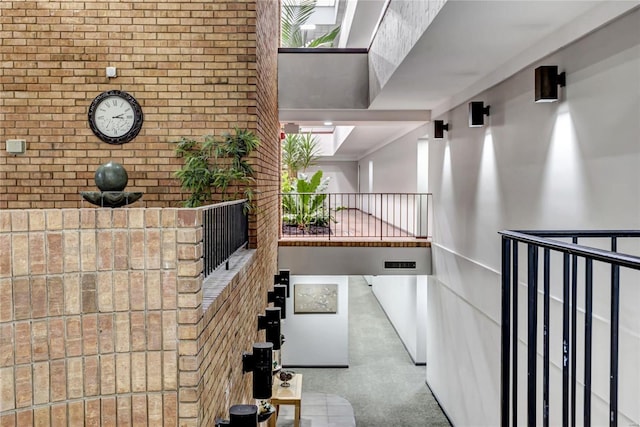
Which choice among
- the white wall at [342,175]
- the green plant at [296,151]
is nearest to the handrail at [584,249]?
the green plant at [296,151]

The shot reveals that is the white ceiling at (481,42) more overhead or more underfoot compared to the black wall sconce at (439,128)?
more overhead

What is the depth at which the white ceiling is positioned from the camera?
2.97 meters

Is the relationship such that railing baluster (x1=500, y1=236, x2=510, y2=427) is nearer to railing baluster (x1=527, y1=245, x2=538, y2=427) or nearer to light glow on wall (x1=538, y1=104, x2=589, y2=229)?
railing baluster (x1=527, y1=245, x2=538, y2=427)

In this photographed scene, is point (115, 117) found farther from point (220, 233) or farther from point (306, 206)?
point (306, 206)

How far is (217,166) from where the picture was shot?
169 inches

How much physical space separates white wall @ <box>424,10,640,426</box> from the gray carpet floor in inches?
17.2

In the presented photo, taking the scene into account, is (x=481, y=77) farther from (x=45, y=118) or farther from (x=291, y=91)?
(x=45, y=118)

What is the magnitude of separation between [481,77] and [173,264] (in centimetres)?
423

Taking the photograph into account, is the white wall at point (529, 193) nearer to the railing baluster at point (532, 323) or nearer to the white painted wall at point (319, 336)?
the railing baluster at point (532, 323)

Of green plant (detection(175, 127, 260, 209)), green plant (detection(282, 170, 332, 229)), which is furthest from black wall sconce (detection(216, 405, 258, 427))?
green plant (detection(282, 170, 332, 229))

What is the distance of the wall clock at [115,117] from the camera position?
427 cm

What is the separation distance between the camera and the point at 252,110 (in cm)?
429

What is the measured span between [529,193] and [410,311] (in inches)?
228

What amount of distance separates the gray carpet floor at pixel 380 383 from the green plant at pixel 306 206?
9.31ft
